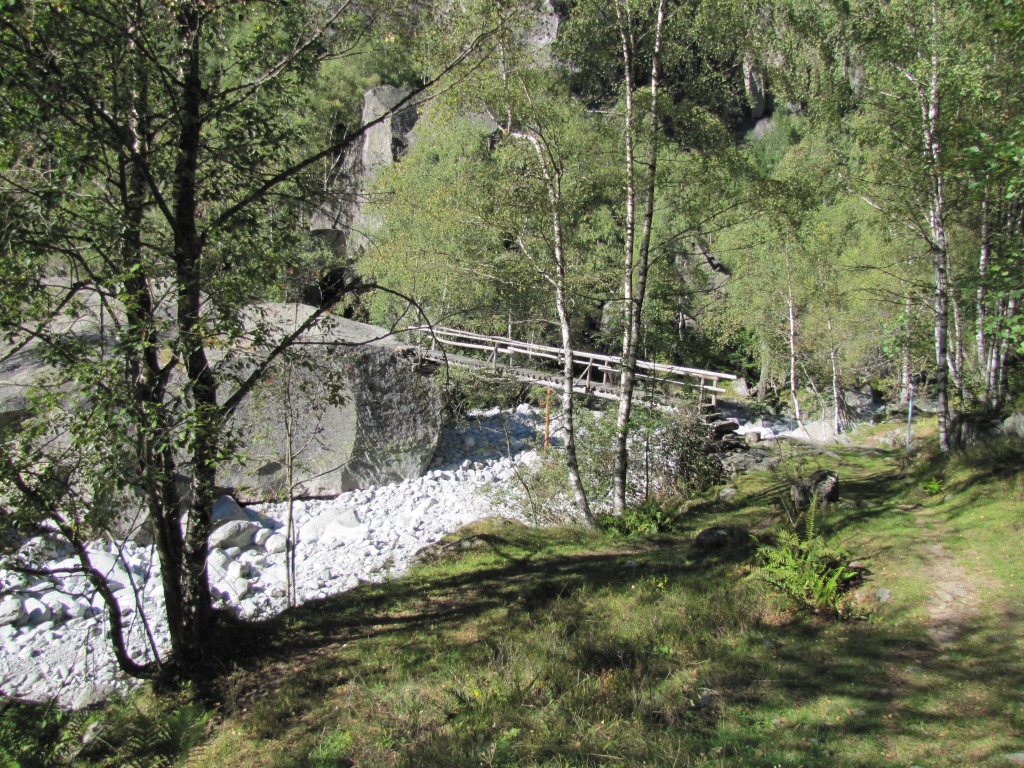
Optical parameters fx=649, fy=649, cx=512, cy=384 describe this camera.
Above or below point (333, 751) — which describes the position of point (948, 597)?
above

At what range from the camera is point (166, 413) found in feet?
14.1

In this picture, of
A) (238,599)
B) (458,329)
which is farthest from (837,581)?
(458,329)

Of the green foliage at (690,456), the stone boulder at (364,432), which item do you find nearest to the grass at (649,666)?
the green foliage at (690,456)

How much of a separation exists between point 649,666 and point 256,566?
8165mm

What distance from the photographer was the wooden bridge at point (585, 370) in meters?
11.0

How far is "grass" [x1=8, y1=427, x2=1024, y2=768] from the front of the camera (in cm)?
371

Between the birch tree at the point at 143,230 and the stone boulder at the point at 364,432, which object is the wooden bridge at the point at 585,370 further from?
the birch tree at the point at 143,230

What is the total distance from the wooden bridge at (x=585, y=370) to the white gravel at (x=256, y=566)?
6.76 ft

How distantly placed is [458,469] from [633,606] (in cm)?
1059

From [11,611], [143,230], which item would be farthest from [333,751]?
[11,611]

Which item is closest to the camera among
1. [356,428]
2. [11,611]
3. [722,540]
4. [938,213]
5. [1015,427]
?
[722,540]

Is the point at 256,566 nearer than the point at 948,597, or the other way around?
the point at 948,597

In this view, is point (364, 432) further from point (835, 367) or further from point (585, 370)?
point (835, 367)

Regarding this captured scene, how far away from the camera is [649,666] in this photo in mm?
4770
